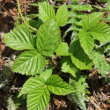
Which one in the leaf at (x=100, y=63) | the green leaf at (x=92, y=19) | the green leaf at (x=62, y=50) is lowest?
the leaf at (x=100, y=63)

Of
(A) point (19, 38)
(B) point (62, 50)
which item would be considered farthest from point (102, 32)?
(A) point (19, 38)

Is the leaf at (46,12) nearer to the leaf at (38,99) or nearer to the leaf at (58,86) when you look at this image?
the leaf at (58,86)

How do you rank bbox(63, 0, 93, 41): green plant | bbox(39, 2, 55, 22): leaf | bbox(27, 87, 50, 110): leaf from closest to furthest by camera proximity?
bbox(27, 87, 50, 110): leaf, bbox(39, 2, 55, 22): leaf, bbox(63, 0, 93, 41): green plant

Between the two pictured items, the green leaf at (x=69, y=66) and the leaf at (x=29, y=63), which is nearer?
the leaf at (x=29, y=63)

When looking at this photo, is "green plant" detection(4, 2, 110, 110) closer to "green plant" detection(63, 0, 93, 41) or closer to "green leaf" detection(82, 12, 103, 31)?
"green leaf" detection(82, 12, 103, 31)

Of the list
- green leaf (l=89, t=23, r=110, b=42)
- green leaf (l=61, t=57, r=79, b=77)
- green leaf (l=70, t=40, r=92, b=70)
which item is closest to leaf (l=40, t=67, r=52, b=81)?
green leaf (l=61, t=57, r=79, b=77)

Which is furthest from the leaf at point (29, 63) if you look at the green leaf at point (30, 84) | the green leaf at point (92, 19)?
the green leaf at point (92, 19)
